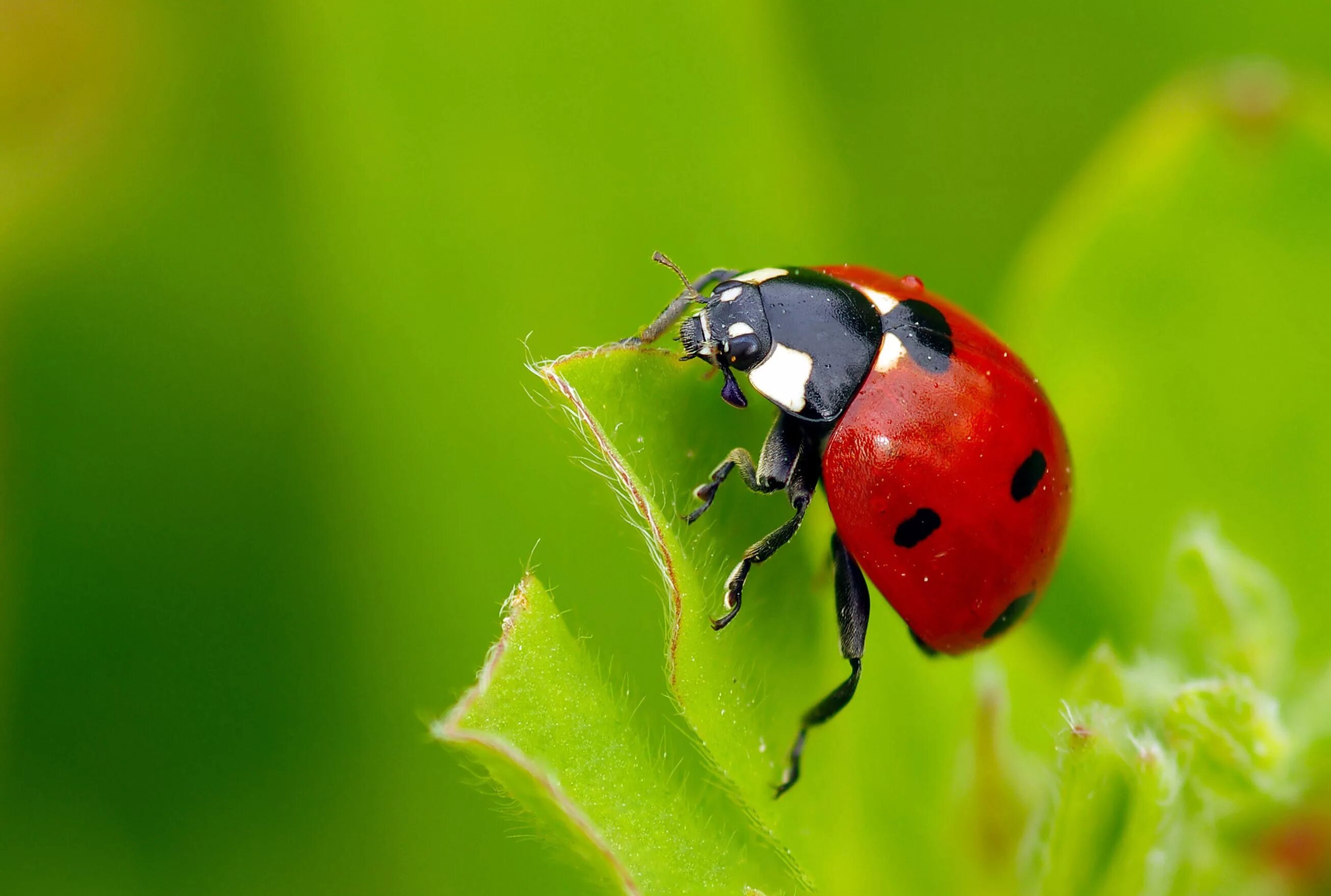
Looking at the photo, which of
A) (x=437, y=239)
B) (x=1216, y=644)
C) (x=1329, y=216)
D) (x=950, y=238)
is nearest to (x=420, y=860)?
(x=437, y=239)

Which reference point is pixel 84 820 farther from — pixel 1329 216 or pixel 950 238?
pixel 1329 216

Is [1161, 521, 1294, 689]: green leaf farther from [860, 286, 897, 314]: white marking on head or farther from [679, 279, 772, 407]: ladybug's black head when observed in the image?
[679, 279, 772, 407]: ladybug's black head

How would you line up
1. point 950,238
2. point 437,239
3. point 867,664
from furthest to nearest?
point 950,238 → point 437,239 → point 867,664


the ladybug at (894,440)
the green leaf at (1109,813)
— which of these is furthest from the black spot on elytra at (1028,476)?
the green leaf at (1109,813)

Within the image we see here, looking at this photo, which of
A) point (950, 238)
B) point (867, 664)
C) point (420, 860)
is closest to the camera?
point (867, 664)

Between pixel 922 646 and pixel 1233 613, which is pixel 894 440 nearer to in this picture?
pixel 922 646
